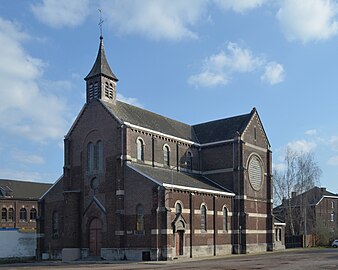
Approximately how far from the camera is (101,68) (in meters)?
53.5

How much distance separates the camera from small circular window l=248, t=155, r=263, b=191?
60.4 meters

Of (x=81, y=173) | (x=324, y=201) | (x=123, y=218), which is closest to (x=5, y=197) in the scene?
(x=81, y=173)

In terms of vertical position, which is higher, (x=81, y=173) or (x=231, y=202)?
(x=81, y=173)

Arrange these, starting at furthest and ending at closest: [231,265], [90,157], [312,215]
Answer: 1. [312,215]
2. [90,157]
3. [231,265]

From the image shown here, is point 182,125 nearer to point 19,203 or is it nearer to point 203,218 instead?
point 203,218

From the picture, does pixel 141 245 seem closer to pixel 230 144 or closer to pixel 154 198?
pixel 154 198

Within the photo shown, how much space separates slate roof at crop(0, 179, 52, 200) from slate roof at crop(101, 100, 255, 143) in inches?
1427

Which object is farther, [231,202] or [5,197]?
[5,197]

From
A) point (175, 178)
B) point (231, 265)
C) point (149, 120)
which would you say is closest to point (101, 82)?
point (149, 120)

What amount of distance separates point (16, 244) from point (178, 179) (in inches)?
800

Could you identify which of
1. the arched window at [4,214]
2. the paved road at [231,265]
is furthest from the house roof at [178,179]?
the arched window at [4,214]

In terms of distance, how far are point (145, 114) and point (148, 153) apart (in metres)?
6.50

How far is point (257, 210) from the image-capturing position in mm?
60375

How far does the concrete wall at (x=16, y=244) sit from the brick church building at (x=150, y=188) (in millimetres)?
2861
